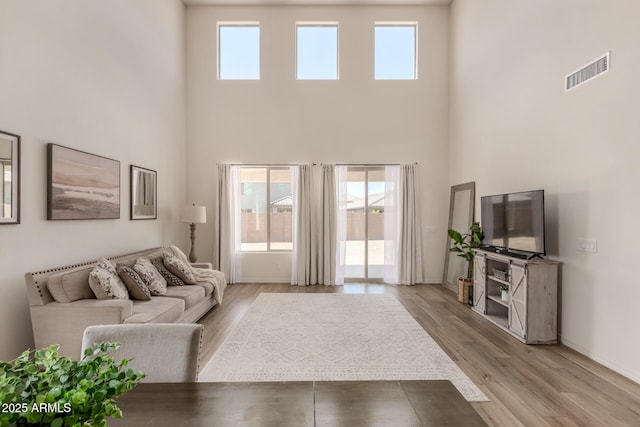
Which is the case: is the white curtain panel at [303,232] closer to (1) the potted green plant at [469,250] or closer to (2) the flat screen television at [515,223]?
(1) the potted green plant at [469,250]

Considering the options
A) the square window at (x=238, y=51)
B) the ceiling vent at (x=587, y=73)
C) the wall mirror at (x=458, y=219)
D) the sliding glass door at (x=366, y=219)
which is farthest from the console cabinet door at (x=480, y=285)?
the square window at (x=238, y=51)

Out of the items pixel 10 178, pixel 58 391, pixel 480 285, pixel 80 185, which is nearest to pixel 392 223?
pixel 480 285

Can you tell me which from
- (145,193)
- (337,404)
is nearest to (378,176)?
(145,193)

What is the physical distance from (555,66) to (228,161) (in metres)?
5.39

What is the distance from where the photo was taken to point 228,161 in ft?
21.6

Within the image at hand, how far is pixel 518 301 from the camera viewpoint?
12.0ft

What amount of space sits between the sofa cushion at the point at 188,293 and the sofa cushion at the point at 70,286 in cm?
88

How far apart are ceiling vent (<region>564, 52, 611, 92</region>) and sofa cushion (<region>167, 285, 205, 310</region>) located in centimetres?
485

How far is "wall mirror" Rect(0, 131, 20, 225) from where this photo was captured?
2.73 m

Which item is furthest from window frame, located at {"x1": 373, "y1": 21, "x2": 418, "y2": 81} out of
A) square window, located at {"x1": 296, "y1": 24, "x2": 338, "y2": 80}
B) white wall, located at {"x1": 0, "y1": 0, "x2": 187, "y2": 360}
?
white wall, located at {"x1": 0, "y1": 0, "x2": 187, "y2": 360}

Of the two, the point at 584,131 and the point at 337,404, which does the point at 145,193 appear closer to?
the point at 337,404

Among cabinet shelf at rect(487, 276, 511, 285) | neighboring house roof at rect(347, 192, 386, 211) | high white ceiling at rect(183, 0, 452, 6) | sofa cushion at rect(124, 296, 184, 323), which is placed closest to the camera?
sofa cushion at rect(124, 296, 184, 323)

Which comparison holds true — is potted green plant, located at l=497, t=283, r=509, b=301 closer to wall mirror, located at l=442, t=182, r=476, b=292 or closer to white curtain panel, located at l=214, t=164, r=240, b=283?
wall mirror, located at l=442, t=182, r=476, b=292

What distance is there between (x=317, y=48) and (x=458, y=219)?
4.41 m
